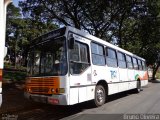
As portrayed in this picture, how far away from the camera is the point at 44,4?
63.2ft

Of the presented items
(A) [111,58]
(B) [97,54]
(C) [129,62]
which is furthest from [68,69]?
(C) [129,62]

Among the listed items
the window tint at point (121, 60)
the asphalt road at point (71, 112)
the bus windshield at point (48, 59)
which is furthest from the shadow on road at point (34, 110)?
the window tint at point (121, 60)

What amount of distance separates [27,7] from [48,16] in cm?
196

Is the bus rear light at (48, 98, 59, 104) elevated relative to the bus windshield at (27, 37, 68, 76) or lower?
lower

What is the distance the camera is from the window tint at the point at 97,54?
32.3 ft

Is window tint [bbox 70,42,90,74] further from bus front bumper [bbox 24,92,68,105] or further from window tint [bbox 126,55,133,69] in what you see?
window tint [bbox 126,55,133,69]

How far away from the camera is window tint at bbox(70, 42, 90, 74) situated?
832 centimetres

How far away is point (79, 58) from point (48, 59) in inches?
44.6

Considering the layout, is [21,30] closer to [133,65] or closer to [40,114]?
[133,65]

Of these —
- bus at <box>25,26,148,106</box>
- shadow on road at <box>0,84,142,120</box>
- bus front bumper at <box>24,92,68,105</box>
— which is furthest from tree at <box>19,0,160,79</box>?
bus front bumper at <box>24,92,68,105</box>

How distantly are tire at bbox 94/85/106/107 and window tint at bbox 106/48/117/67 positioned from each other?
143 centimetres

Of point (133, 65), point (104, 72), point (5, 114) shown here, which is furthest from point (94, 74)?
point (133, 65)

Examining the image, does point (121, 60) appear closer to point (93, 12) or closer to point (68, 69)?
point (68, 69)

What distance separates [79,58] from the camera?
28.7ft
